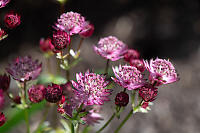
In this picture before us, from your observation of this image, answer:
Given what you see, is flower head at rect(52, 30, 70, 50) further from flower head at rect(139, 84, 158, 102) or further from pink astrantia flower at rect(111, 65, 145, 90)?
flower head at rect(139, 84, 158, 102)

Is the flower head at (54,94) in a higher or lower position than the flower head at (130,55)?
lower

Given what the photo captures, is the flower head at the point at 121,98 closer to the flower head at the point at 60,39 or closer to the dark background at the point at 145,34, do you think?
the flower head at the point at 60,39

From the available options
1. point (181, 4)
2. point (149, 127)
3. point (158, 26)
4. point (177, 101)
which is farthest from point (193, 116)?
point (181, 4)

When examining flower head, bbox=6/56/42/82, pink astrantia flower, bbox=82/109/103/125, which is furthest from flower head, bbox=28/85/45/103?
pink astrantia flower, bbox=82/109/103/125

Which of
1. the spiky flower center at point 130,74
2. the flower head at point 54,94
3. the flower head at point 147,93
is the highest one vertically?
the spiky flower center at point 130,74

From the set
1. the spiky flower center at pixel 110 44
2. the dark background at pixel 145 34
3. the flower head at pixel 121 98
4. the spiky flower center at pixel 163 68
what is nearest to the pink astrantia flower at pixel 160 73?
the spiky flower center at pixel 163 68

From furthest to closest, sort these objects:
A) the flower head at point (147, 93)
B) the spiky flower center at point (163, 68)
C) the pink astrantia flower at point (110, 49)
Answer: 1. the pink astrantia flower at point (110, 49)
2. the spiky flower center at point (163, 68)
3. the flower head at point (147, 93)
